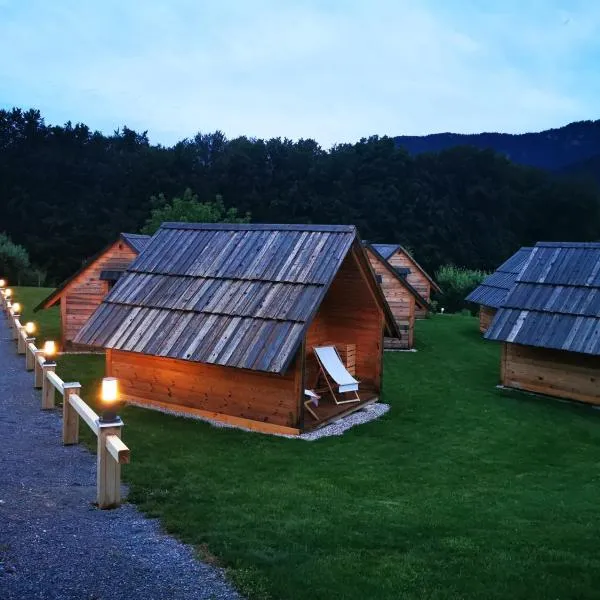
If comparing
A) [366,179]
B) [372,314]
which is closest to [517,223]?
[366,179]

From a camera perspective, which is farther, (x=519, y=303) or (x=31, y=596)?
(x=519, y=303)

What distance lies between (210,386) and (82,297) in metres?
9.08

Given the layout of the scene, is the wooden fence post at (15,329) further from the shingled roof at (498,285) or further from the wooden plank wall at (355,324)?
the shingled roof at (498,285)

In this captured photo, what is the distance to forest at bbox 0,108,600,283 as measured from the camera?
54281 mm

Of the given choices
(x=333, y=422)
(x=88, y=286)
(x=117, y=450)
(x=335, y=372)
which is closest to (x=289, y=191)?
(x=88, y=286)

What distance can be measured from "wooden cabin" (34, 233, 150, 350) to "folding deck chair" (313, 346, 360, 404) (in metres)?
8.48

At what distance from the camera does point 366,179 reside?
64938 millimetres

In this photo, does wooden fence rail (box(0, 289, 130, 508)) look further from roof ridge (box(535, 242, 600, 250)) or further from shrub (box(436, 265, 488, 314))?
shrub (box(436, 265, 488, 314))

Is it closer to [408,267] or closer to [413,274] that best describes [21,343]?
[408,267]

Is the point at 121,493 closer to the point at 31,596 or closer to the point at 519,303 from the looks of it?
the point at 31,596

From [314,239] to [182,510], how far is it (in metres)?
8.23

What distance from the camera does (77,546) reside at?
19.9 ft

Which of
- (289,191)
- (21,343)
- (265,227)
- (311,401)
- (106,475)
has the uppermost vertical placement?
(289,191)

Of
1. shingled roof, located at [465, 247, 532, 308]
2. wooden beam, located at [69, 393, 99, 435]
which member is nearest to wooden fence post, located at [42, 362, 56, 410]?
wooden beam, located at [69, 393, 99, 435]
